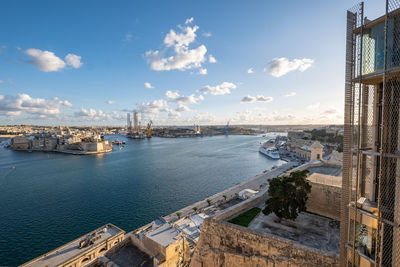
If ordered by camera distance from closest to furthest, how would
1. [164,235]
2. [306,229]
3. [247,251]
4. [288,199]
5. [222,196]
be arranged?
[247,251] → [306,229] → [288,199] → [164,235] → [222,196]

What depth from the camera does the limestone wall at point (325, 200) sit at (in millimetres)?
5824

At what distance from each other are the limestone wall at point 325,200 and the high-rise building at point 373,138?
9.87 feet

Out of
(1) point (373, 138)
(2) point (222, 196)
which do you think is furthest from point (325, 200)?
(2) point (222, 196)

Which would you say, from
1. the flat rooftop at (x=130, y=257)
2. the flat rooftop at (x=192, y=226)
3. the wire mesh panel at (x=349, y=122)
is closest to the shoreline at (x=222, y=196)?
the flat rooftop at (x=192, y=226)

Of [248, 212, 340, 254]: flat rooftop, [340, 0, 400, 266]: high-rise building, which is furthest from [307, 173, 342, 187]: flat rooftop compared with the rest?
[340, 0, 400, 266]: high-rise building

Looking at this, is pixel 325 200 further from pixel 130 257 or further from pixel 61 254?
pixel 61 254

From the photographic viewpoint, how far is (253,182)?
17.0 meters

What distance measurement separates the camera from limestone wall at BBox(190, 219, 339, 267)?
12.8ft

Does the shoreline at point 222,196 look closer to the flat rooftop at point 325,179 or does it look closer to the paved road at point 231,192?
the paved road at point 231,192

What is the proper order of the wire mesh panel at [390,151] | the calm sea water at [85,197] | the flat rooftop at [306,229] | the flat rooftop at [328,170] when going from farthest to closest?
the calm sea water at [85,197], the flat rooftop at [328,170], the flat rooftop at [306,229], the wire mesh panel at [390,151]

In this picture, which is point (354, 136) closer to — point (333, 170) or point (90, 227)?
point (333, 170)

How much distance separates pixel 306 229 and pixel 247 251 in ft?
5.84

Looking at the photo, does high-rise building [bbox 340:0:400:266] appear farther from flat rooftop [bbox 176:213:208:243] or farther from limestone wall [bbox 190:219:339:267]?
flat rooftop [bbox 176:213:208:243]

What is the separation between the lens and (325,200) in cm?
603
